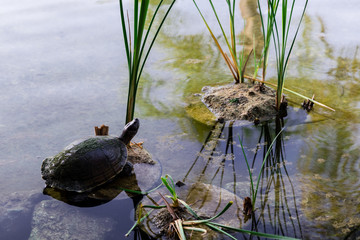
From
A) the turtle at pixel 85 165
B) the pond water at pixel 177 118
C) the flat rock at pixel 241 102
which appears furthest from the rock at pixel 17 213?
the flat rock at pixel 241 102

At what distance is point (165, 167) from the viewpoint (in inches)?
99.1

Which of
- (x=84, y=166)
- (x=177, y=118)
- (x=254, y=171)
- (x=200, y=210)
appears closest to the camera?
(x=200, y=210)

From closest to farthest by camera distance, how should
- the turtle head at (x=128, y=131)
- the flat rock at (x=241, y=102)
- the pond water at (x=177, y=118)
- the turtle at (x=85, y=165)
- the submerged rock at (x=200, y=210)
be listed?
the submerged rock at (x=200, y=210)
the pond water at (x=177, y=118)
the turtle at (x=85, y=165)
the turtle head at (x=128, y=131)
the flat rock at (x=241, y=102)

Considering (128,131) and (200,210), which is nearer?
(200,210)

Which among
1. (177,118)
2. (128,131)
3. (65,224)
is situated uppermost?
(128,131)

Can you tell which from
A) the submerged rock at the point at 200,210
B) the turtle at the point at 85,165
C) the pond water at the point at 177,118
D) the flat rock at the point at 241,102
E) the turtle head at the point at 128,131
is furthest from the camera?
the flat rock at the point at 241,102

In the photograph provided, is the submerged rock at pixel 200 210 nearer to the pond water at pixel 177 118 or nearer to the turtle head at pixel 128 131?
the pond water at pixel 177 118

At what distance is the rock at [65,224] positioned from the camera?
204 cm

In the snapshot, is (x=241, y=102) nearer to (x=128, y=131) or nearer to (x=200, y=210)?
(x=128, y=131)

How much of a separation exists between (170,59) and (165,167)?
1812 mm

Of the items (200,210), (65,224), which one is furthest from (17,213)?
(200,210)

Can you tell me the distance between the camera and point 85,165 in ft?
7.52

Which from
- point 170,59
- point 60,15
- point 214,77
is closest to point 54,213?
point 214,77

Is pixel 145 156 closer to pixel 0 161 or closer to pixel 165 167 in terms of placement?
pixel 165 167
